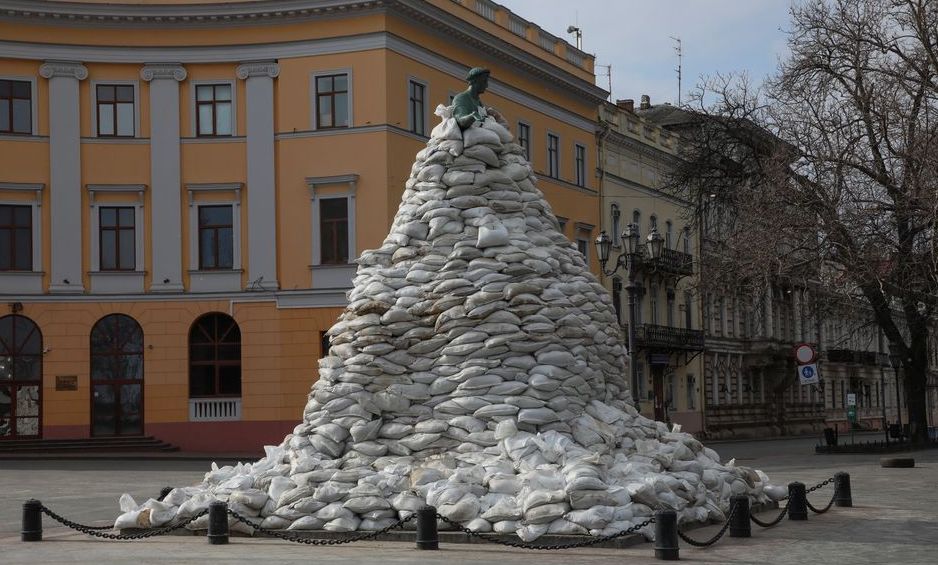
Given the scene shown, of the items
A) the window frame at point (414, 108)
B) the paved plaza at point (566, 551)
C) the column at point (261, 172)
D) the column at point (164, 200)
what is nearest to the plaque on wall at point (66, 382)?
the column at point (164, 200)

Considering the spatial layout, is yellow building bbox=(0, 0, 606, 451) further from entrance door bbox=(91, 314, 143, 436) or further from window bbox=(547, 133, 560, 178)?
window bbox=(547, 133, 560, 178)

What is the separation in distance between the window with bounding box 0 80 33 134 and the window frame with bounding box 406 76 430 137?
10130mm

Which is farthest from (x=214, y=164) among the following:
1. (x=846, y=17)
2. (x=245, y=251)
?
(x=846, y=17)

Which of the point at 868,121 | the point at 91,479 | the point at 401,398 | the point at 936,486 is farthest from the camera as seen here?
the point at 868,121

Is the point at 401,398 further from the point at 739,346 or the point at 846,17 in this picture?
the point at 739,346

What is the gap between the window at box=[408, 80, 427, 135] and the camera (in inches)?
1594

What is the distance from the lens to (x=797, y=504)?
56.4ft

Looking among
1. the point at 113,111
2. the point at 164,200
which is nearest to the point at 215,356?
the point at 164,200

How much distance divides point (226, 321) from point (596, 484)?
2641 cm

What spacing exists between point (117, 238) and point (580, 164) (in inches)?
727

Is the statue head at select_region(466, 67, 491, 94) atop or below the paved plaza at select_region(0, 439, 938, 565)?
atop

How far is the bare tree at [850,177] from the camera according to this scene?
104 feet

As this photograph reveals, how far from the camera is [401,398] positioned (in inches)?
643

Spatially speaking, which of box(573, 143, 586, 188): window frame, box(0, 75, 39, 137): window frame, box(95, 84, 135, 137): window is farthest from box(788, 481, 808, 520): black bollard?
box(573, 143, 586, 188): window frame
